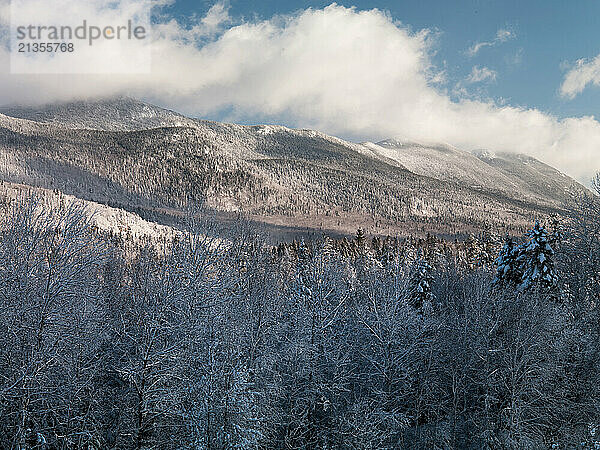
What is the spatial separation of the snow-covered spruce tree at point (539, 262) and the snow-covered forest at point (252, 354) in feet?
0.37

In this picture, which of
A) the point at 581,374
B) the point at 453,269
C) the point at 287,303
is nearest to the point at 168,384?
the point at 287,303

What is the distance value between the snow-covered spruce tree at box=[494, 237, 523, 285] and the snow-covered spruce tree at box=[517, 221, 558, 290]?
80.5 inches

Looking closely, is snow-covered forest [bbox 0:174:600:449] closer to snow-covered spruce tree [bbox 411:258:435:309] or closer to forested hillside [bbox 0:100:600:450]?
forested hillside [bbox 0:100:600:450]

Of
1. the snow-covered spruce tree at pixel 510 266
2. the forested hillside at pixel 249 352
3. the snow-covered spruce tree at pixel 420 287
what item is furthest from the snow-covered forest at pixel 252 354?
the snow-covered spruce tree at pixel 420 287

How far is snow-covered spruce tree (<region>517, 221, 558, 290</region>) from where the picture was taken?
28062 millimetres

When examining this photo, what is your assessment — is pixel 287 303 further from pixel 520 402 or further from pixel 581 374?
pixel 581 374

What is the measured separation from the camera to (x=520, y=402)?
19547mm

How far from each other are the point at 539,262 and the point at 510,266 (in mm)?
→ 4311

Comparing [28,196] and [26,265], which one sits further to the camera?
[28,196]

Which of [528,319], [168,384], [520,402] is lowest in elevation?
[520,402]

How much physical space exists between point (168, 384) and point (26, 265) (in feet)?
23.0

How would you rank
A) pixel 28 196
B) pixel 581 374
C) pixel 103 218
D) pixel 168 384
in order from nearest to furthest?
pixel 28 196 < pixel 168 384 < pixel 581 374 < pixel 103 218

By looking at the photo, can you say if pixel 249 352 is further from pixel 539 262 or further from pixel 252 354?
pixel 539 262

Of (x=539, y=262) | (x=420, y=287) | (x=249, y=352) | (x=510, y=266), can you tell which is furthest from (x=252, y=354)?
(x=420, y=287)
